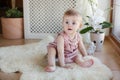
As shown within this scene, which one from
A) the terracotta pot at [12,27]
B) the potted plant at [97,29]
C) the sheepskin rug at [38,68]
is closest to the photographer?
the sheepskin rug at [38,68]

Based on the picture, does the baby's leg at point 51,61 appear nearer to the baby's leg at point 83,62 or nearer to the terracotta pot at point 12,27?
the baby's leg at point 83,62

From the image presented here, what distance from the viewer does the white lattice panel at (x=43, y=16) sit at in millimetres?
2990

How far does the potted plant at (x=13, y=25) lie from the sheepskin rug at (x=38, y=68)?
0.86 m

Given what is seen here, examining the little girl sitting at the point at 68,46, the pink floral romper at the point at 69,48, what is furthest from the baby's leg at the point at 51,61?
the pink floral romper at the point at 69,48

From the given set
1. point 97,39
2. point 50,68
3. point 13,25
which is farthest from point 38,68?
point 13,25

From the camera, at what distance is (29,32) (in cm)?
303

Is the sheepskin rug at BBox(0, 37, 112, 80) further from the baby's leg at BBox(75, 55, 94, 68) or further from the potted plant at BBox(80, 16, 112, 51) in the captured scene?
the potted plant at BBox(80, 16, 112, 51)

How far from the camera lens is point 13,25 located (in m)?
2.94

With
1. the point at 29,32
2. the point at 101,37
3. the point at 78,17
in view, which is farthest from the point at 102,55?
the point at 29,32

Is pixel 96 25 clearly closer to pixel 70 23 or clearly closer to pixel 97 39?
pixel 97 39

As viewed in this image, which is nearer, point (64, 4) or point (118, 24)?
point (118, 24)

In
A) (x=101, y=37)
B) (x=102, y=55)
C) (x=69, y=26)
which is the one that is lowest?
(x=102, y=55)

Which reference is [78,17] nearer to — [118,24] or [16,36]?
[118,24]

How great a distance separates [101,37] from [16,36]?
Result: 1193 mm
